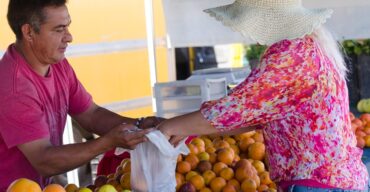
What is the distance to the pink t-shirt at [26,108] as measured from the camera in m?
2.48

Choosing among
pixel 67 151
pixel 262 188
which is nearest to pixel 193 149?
pixel 262 188

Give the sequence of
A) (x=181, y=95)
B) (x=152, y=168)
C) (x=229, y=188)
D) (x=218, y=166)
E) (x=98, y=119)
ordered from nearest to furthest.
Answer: (x=152, y=168) → (x=229, y=188) → (x=98, y=119) → (x=218, y=166) → (x=181, y=95)

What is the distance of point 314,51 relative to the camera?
2.11 m

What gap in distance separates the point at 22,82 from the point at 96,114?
0.63 metres

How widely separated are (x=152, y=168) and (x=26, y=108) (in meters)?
0.55

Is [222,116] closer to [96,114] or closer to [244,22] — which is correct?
[244,22]

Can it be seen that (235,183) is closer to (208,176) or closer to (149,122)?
(208,176)

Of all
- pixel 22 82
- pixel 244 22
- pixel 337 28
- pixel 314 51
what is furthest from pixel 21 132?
pixel 337 28

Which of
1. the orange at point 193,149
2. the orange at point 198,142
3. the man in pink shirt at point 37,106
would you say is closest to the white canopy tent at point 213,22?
the orange at point 198,142

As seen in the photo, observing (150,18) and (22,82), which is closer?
(22,82)

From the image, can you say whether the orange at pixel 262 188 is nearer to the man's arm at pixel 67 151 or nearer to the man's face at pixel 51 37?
the man's arm at pixel 67 151

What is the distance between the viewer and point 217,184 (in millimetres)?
3078

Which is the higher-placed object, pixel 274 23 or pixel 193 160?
pixel 274 23

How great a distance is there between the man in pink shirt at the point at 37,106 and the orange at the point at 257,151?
0.86m
